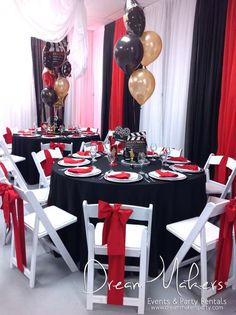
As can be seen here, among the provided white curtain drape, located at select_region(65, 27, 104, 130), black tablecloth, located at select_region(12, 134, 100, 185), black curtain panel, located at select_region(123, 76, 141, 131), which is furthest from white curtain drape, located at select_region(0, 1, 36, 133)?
black curtain panel, located at select_region(123, 76, 141, 131)

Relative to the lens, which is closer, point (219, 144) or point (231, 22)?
point (231, 22)

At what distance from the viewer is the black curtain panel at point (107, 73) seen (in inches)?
237

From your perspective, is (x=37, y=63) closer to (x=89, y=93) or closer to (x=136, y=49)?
(x=89, y=93)

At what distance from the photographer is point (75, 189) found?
7.03ft

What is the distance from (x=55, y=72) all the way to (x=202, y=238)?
170 inches

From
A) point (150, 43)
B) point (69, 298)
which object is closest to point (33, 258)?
point (69, 298)

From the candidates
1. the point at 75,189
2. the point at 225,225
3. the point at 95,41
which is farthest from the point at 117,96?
the point at 225,225

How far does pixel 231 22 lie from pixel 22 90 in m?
4.45

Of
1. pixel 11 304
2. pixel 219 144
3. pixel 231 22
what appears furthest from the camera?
pixel 219 144

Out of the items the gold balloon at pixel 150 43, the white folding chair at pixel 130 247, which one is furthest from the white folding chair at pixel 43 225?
the gold balloon at pixel 150 43

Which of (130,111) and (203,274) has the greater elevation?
(130,111)

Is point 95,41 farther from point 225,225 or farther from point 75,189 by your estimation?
point 225,225

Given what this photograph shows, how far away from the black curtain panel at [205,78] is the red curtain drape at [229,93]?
0.39 feet

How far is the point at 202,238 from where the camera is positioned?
1.80 meters
